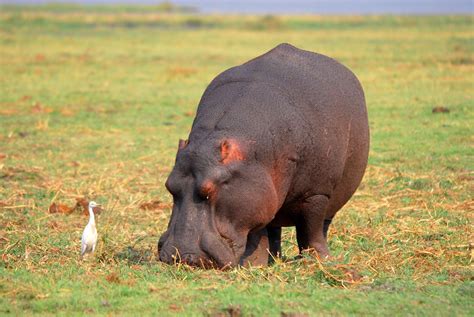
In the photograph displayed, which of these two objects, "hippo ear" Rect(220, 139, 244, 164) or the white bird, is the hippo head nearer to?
"hippo ear" Rect(220, 139, 244, 164)

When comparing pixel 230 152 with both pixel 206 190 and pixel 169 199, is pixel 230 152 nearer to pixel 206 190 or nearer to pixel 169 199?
pixel 206 190

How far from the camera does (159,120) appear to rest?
15844mm

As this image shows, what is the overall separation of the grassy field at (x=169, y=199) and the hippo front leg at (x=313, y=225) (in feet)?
0.62

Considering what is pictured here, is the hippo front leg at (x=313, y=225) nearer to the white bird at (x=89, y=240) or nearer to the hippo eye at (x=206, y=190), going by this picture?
the hippo eye at (x=206, y=190)

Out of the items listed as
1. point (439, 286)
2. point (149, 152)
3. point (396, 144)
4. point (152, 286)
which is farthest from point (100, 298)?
point (396, 144)

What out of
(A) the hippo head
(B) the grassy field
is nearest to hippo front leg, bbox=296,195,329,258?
(B) the grassy field

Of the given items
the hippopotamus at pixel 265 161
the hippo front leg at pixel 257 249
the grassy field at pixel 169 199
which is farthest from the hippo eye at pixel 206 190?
the hippo front leg at pixel 257 249

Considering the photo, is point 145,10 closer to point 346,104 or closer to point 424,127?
point 424,127

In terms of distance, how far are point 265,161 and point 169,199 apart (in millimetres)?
3844

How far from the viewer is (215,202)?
6.26 m

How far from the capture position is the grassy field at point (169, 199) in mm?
6113

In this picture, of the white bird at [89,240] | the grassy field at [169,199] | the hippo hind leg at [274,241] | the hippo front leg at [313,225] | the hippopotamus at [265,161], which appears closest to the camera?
the grassy field at [169,199]

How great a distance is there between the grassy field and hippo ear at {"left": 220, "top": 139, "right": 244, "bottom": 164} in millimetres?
704

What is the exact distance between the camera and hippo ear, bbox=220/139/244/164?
630 centimetres
